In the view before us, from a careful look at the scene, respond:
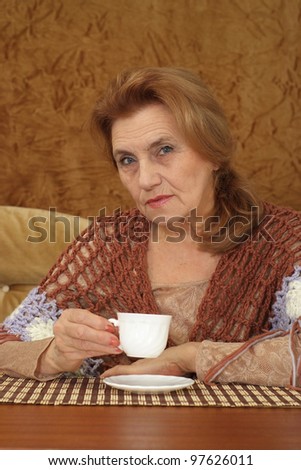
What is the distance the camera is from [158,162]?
1.82 meters

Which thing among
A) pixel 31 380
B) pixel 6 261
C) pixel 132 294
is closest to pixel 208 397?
pixel 31 380

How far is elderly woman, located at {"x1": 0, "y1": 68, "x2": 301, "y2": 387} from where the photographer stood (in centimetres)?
180

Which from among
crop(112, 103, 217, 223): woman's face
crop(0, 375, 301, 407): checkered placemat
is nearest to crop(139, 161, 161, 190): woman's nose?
crop(112, 103, 217, 223): woman's face

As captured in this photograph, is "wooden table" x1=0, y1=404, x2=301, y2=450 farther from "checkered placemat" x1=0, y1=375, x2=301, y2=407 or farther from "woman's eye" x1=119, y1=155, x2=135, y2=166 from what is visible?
"woman's eye" x1=119, y1=155, x2=135, y2=166

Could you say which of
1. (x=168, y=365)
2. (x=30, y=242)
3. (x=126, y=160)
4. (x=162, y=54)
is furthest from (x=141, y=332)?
(x=162, y=54)

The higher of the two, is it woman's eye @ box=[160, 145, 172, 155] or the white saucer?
woman's eye @ box=[160, 145, 172, 155]

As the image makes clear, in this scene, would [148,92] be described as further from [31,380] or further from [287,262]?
[31,380]

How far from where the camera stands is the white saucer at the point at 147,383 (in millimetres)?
1243

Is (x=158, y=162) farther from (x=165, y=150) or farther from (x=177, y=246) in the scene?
(x=177, y=246)

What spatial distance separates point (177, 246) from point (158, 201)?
0.21 metres

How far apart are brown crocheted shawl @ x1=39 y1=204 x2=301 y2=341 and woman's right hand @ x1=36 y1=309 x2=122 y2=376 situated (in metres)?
0.36

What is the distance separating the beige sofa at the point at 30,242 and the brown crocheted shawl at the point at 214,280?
61 cm

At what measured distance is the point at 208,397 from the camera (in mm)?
1247

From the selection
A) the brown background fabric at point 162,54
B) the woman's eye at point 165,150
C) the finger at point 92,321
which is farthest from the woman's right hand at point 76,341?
the brown background fabric at point 162,54
